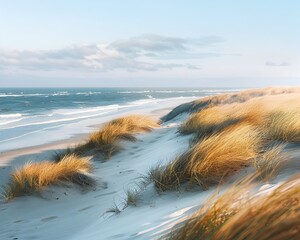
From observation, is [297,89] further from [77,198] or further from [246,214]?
[246,214]

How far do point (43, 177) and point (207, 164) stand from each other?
2.42 m

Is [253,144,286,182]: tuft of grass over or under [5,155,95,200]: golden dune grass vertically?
over

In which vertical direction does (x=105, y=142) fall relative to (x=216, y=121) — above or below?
below

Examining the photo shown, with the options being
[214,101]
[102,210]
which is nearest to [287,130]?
[102,210]

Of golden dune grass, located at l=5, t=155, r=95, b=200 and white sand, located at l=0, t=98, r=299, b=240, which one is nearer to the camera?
white sand, located at l=0, t=98, r=299, b=240

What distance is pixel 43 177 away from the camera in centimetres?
512

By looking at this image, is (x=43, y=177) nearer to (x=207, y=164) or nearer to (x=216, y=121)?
(x=207, y=164)

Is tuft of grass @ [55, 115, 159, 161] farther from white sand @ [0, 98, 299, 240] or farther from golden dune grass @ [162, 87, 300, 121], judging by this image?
golden dune grass @ [162, 87, 300, 121]

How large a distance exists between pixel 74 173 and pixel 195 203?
282cm

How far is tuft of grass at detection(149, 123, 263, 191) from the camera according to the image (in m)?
3.85

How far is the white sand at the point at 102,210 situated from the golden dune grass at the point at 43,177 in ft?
0.47

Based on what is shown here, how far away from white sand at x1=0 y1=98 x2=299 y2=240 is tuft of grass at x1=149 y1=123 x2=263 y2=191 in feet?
0.61

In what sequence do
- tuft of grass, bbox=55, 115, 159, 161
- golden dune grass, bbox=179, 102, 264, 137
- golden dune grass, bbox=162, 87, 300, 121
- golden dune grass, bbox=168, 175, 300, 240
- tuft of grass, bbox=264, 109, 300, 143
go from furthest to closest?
golden dune grass, bbox=162, 87, 300, 121 < tuft of grass, bbox=55, 115, 159, 161 < golden dune grass, bbox=179, 102, 264, 137 < tuft of grass, bbox=264, 109, 300, 143 < golden dune grass, bbox=168, 175, 300, 240

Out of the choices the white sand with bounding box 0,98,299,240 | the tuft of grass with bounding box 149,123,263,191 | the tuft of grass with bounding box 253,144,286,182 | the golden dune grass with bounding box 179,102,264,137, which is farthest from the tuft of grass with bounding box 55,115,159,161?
the tuft of grass with bounding box 253,144,286,182
